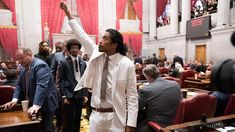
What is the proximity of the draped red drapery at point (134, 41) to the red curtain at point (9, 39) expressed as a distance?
6541 millimetres

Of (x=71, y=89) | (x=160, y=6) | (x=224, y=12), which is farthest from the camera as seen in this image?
(x=160, y=6)

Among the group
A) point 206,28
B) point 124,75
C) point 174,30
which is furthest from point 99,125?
point 174,30

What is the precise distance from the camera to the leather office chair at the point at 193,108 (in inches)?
87.7

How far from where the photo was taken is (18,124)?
6.66 feet

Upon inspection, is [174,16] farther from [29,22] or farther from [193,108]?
[193,108]

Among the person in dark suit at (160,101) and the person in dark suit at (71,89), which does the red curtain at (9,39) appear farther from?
the person in dark suit at (160,101)

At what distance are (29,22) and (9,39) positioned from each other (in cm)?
161

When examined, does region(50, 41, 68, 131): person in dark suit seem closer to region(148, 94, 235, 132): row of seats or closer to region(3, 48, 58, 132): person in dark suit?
region(3, 48, 58, 132): person in dark suit

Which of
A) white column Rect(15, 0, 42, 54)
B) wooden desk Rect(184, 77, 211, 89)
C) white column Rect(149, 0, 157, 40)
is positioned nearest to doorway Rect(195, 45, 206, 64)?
white column Rect(149, 0, 157, 40)

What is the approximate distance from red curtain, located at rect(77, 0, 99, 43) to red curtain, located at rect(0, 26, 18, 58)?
12.5ft

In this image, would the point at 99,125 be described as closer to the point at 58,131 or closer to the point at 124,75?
the point at 124,75

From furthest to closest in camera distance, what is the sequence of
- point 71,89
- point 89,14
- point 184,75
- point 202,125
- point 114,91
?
point 89,14, point 184,75, point 71,89, point 202,125, point 114,91

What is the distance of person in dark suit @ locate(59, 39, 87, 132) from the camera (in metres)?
3.15

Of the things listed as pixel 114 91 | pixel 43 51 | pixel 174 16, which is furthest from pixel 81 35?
pixel 174 16
